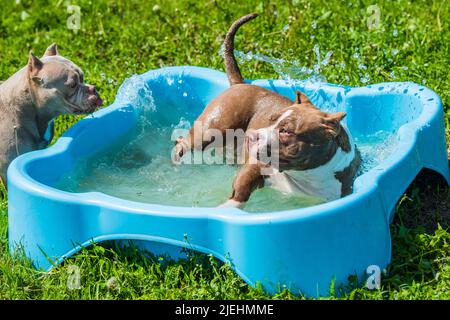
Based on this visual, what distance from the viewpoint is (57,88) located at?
15.9ft

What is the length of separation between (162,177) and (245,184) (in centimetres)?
88

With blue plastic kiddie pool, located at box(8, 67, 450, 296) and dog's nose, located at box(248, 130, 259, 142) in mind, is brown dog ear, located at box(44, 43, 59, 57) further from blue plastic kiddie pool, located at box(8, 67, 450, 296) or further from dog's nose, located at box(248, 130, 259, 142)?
dog's nose, located at box(248, 130, 259, 142)

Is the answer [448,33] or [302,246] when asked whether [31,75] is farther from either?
[448,33]

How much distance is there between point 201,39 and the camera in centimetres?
657

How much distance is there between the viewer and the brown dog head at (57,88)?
480 cm

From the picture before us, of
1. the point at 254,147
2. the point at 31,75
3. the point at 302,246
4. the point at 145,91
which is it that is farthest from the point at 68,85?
the point at 302,246

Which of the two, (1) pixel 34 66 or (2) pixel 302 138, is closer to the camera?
(2) pixel 302 138

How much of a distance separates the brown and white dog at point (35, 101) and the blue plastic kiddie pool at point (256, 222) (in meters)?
0.18

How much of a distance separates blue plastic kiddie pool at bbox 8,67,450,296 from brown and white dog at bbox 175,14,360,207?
261 mm

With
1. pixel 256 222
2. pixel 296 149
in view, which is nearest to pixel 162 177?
pixel 296 149

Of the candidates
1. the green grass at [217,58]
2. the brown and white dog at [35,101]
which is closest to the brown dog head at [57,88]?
the brown and white dog at [35,101]

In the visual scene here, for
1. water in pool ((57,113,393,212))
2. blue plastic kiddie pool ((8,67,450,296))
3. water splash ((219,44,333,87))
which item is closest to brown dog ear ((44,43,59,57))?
blue plastic kiddie pool ((8,67,450,296))

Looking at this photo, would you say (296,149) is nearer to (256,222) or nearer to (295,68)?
(256,222)

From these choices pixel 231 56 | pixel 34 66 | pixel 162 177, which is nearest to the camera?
pixel 34 66
